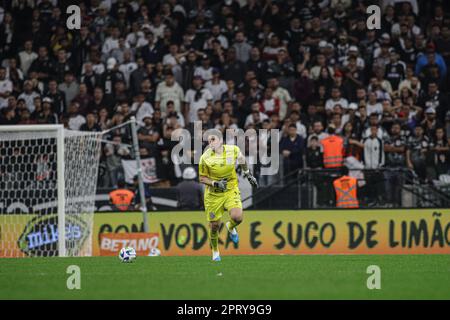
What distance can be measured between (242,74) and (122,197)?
213 inches

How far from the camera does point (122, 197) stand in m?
23.2

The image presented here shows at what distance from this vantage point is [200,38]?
89.9 feet

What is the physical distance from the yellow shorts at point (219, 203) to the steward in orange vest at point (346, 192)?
4.82 meters

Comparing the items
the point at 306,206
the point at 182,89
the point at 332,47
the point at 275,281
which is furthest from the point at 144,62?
the point at 275,281

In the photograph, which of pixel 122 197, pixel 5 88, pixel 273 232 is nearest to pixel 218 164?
pixel 273 232

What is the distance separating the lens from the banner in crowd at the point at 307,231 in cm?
2230

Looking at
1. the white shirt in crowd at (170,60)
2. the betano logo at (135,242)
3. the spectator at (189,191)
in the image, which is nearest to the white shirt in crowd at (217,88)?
the white shirt in crowd at (170,60)

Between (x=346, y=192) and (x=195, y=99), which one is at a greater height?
(x=195, y=99)

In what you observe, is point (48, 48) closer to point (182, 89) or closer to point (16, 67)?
point (16, 67)

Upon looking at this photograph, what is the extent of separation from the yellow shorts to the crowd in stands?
4.77 m

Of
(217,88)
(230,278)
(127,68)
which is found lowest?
(230,278)

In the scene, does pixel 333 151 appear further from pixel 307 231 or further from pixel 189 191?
pixel 189 191

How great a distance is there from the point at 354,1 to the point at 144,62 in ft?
20.7

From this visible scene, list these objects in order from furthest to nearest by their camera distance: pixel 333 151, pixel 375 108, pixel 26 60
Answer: pixel 26 60
pixel 375 108
pixel 333 151
